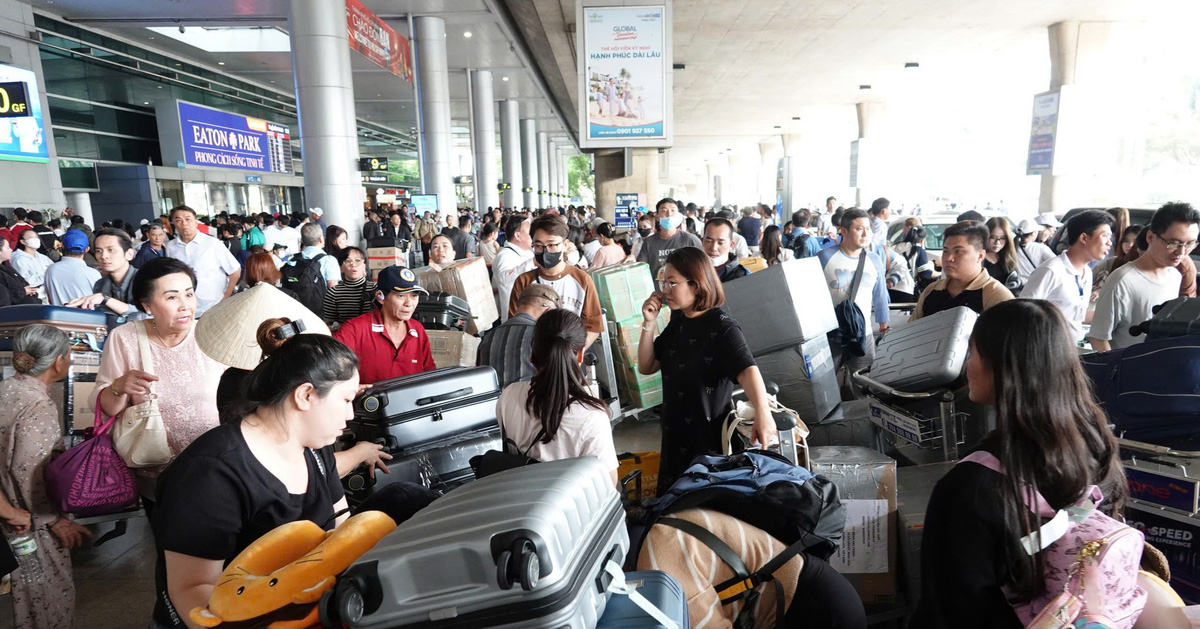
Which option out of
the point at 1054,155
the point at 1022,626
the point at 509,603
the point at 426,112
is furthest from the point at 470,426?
the point at 426,112

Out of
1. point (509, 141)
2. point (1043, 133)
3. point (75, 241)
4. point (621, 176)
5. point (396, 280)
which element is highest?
point (509, 141)

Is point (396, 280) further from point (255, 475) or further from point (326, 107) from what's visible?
point (326, 107)

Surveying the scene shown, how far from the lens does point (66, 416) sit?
3842 mm

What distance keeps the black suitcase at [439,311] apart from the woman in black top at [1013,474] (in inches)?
143

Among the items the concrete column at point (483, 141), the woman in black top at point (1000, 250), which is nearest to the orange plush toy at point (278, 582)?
the woman in black top at point (1000, 250)

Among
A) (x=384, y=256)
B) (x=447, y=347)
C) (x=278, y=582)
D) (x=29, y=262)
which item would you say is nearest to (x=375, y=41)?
(x=29, y=262)

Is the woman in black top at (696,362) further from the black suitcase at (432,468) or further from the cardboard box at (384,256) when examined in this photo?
the cardboard box at (384,256)

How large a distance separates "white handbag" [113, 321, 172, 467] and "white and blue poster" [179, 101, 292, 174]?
79.2ft

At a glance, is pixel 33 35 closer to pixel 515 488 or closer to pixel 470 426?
pixel 470 426

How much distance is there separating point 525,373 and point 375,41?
13532 millimetres

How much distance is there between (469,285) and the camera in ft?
20.1

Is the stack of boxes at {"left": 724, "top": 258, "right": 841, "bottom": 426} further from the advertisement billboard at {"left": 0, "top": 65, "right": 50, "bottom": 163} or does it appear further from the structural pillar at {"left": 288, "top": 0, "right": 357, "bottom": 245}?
the advertisement billboard at {"left": 0, "top": 65, "right": 50, "bottom": 163}

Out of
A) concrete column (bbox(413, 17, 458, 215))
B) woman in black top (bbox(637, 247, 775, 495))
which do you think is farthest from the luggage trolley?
concrete column (bbox(413, 17, 458, 215))

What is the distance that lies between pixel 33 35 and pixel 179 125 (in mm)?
8130
